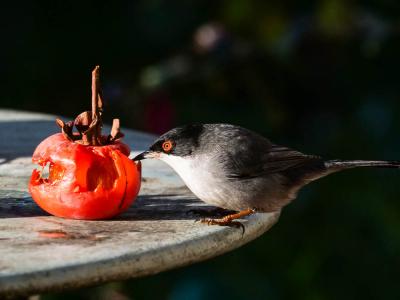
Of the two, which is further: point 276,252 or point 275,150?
point 276,252

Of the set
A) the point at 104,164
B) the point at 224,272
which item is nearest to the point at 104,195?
the point at 104,164

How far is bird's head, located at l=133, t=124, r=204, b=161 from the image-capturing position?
313 centimetres

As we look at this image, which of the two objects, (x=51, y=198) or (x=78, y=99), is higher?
(x=78, y=99)

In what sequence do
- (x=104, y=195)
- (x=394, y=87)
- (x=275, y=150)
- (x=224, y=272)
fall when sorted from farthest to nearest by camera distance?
(x=394, y=87) < (x=224, y=272) < (x=275, y=150) < (x=104, y=195)

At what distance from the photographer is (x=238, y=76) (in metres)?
6.19

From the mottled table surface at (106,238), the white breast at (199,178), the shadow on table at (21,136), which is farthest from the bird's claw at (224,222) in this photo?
the shadow on table at (21,136)

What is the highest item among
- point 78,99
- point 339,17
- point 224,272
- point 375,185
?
point 339,17

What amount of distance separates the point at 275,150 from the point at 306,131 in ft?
9.35

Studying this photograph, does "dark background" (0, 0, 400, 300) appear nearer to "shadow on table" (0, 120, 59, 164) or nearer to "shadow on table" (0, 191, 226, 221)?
"shadow on table" (0, 120, 59, 164)

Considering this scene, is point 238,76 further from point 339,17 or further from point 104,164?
point 104,164

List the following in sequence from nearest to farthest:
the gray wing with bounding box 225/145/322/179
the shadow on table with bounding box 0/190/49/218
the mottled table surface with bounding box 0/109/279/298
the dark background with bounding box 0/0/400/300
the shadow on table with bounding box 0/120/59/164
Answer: the mottled table surface with bounding box 0/109/279/298 < the shadow on table with bounding box 0/190/49/218 < the gray wing with bounding box 225/145/322/179 < the shadow on table with bounding box 0/120/59/164 < the dark background with bounding box 0/0/400/300

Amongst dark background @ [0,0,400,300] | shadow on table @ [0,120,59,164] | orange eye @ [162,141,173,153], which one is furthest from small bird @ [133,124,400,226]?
dark background @ [0,0,400,300]

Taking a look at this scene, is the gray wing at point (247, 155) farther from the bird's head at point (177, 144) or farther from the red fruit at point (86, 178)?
→ the red fruit at point (86, 178)

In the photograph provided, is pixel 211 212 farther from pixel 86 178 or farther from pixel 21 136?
pixel 21 136
